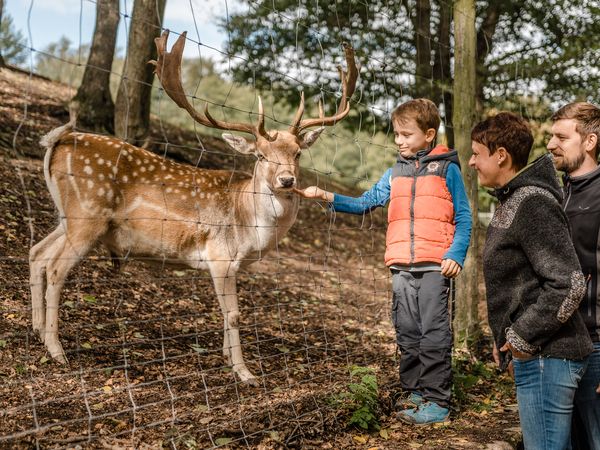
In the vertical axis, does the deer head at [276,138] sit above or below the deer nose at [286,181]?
above

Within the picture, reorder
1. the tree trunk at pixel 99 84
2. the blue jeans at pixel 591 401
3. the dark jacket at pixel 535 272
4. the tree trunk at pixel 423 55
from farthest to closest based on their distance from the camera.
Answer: the tree trunk at pixel 99 84, the tree trunk at pixel 423 55, the blue jeans at pixel 591 401, the dark jacket at pixel 535 272

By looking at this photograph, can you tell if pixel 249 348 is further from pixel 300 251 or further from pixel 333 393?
pixel 300 251

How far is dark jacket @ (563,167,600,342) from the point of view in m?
2.67

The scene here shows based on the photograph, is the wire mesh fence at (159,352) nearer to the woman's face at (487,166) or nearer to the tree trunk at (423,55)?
the woman's face at (487,166)

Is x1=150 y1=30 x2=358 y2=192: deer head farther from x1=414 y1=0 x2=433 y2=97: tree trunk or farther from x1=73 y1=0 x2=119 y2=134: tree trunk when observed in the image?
x1=73 y1=0 x2=119 y2=134: tree trunk

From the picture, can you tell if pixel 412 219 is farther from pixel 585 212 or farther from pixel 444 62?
pixel 444 62

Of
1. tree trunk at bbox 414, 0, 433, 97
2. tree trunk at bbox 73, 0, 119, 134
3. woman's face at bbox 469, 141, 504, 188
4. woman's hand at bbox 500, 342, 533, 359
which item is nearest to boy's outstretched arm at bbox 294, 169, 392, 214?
woman's face at bbox 469, 141, 504, 188

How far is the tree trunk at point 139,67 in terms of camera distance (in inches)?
315

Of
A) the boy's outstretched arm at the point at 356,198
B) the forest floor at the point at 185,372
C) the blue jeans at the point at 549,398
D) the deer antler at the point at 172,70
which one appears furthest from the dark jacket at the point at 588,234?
the deer antler at the point at 172,70

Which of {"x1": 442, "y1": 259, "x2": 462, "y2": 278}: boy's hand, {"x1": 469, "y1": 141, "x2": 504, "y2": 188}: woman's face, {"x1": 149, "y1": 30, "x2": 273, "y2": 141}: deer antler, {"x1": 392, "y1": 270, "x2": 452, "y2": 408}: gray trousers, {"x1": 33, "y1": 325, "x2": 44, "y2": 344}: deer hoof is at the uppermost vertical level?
{"x1": 149, "y1": 30, "x2": 273, "y2": 141}: deer antler

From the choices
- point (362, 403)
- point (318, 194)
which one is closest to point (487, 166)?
point (318, 194)

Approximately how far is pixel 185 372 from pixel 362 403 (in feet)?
4.36

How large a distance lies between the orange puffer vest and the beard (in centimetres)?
88

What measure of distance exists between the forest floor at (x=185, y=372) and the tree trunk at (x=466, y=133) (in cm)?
28
